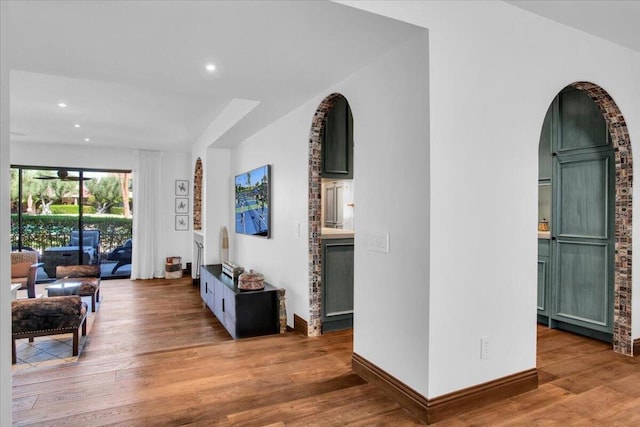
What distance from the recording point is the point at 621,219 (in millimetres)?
3184

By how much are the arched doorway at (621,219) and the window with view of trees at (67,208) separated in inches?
309

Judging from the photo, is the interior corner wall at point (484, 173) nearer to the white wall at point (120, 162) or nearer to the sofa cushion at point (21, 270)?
the sofa cushion at point (21, 270)

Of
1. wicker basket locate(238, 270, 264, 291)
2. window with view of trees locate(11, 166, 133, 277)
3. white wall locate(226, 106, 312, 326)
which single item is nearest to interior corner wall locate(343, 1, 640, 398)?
white wall locate(226, 106, 312, 326)

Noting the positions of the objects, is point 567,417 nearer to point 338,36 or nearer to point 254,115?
point 338,36

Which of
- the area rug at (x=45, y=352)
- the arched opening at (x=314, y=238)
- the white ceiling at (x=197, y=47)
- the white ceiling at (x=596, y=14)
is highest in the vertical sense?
the white ceiling at (x=596, y=14)

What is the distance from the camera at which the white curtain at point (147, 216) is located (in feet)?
25.7

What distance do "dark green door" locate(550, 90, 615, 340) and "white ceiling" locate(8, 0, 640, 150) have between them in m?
0.74

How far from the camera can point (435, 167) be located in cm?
221

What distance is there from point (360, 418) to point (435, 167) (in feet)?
4.77

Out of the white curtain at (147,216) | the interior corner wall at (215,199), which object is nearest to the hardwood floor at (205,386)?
the interior corner wall at (215,199)

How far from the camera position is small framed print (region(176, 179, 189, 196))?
27.1 feet

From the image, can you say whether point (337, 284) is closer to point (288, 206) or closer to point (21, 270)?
point (288, 206)

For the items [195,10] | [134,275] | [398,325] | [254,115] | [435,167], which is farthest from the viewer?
[134,275]

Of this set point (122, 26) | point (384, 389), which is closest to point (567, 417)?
point (384, 389)
